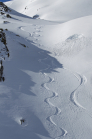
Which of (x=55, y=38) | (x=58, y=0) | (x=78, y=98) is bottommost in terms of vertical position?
(x=78, y=98)

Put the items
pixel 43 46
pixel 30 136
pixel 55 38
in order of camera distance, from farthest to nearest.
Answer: pixel 55 38
pixel 43 46
pixel 30 136

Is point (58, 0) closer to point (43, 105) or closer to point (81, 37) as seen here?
point (81, 37)

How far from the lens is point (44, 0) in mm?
31688

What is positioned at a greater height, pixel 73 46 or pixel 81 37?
pixel 81 37

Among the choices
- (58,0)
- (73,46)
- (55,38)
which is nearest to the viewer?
(73,46)

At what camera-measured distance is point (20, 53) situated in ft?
21.1

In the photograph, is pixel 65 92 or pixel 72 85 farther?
pixel 72 85

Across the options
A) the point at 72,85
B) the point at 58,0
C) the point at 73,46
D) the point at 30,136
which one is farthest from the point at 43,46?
the point at 58,0

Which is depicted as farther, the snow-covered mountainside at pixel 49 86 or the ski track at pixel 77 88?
the ski track at pixel 77 88

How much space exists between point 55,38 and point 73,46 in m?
1.70

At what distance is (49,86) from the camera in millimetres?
4738

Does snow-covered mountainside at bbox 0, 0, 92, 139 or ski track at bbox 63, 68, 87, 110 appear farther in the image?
ski track at bbox 63, 68, 87, 110

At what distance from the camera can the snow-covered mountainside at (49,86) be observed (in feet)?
10.5

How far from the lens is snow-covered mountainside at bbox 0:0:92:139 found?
319 centimetres
